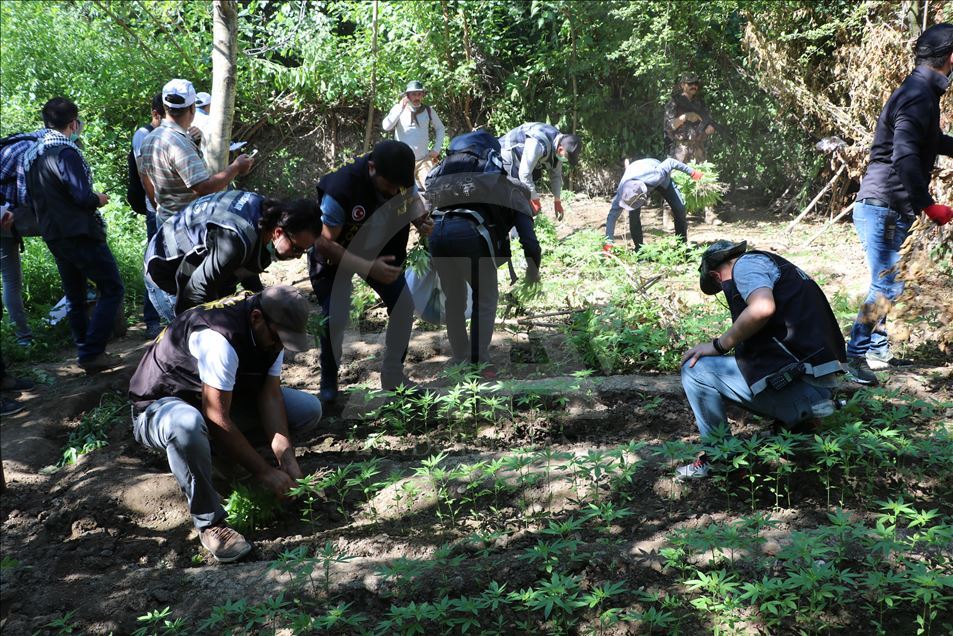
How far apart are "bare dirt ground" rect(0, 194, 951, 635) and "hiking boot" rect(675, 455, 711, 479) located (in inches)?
3.4

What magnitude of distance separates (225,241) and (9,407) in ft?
8.42

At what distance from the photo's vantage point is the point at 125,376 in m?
5.92

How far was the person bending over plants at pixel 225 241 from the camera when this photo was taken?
4246 millimetres

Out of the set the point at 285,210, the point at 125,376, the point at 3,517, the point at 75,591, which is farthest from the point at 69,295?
the point at 75,591

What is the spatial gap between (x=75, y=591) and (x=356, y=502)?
4.38ft

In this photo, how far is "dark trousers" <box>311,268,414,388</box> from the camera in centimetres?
487

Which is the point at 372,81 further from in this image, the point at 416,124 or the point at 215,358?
the point at 215,358

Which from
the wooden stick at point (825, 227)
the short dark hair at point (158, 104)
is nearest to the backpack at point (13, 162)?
the short dark hair at point (158, 104)

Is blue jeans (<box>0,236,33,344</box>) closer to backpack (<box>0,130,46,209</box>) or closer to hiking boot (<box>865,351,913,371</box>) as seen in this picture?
backpack (<box>0,130,46,209</box>)

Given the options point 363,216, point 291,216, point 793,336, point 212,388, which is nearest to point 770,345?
point 793,336

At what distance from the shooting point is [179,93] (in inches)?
202

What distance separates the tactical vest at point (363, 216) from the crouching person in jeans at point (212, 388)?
2.62 feet

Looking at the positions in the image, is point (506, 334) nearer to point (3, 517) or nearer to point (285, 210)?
point (285, 210)

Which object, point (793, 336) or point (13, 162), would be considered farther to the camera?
point (13, 162)
